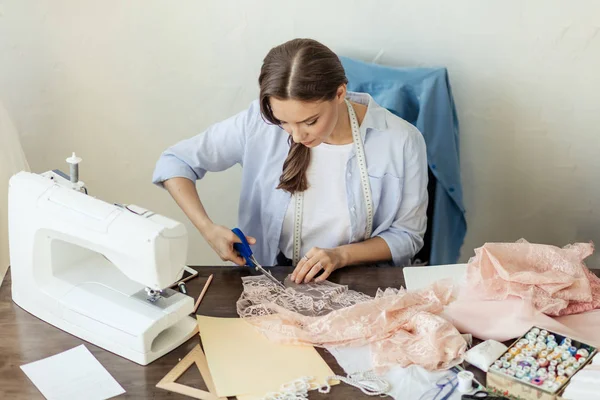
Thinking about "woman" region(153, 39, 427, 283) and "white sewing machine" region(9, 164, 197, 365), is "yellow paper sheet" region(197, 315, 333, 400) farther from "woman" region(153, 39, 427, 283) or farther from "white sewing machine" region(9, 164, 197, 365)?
"woman" region(153, 39, 427, 283)

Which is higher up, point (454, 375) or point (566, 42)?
point (566, 42)

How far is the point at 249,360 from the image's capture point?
4.95 feet

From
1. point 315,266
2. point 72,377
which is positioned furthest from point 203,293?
point 72,377

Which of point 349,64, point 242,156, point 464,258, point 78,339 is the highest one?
point 349,64

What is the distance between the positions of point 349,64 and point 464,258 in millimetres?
839

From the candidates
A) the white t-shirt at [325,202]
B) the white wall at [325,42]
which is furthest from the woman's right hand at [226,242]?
the white wall at [325,42]

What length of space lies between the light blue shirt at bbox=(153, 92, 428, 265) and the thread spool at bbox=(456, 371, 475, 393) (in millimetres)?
571

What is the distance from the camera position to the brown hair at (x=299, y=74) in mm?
1727

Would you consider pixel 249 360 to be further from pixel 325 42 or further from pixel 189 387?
pixel 325 42

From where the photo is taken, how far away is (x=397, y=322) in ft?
5.16

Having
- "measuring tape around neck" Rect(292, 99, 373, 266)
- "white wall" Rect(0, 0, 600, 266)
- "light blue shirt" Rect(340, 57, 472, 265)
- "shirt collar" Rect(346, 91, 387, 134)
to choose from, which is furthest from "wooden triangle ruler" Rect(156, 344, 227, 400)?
"white wall" Rect(0, 0, 600, 266)

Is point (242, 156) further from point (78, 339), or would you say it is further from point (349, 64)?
point (78, 339)

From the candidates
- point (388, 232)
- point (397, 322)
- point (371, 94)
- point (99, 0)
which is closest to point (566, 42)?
point (371, 94)

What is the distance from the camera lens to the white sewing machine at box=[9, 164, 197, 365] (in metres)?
1.46
